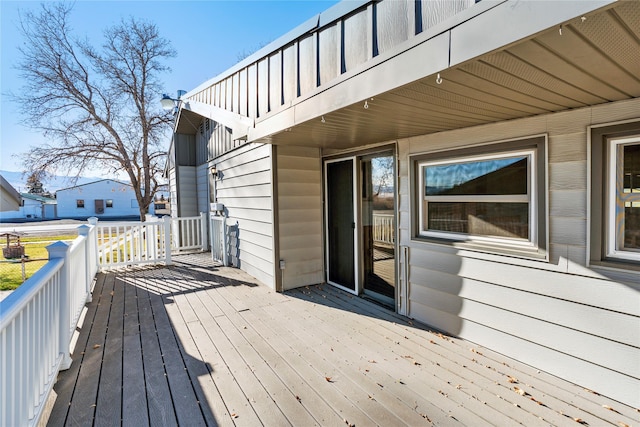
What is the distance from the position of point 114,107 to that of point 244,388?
1355 cm

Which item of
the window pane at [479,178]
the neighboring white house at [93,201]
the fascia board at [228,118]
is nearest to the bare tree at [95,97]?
the fascia board at [228,118]

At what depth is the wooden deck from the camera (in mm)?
2014

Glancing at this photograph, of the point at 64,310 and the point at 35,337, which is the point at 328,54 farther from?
the point at 64,310

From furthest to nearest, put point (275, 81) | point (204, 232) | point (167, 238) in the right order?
point (204, 232) → point (167, 238) → point (275, 81)

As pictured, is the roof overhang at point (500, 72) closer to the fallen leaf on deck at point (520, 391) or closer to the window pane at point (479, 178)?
the window pane at point (479, 178)

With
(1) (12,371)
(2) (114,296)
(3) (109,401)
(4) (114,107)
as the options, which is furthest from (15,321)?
(4) (114,107)

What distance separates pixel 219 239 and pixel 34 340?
500 centimetres

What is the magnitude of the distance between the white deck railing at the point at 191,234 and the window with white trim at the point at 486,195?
627cm

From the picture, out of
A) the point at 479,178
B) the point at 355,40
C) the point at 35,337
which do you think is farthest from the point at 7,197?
the point at 479,178

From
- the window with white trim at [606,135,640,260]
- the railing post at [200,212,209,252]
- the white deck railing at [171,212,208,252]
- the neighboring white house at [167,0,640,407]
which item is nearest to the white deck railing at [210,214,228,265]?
the railing post at [200,212,209,252]

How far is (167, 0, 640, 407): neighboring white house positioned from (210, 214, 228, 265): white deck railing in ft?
7.63

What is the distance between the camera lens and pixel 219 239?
683cm

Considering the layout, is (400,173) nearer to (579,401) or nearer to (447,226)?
(447,226)

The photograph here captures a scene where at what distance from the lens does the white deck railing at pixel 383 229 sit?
3.86 meters
